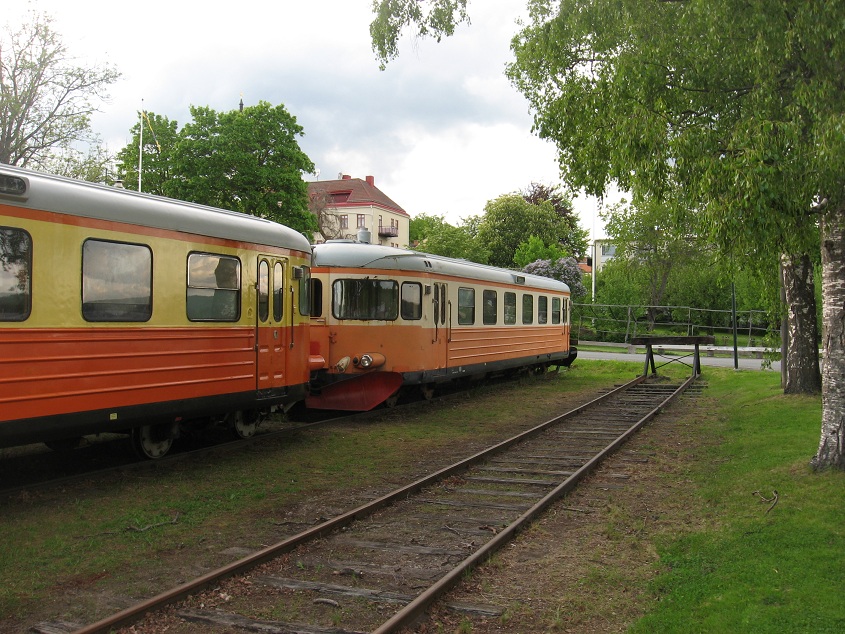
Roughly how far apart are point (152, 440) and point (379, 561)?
4.55 metres

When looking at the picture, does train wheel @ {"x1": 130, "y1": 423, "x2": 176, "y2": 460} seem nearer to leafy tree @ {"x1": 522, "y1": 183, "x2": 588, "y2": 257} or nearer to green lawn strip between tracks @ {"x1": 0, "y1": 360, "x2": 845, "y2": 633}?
green lawn strip between tracks @ {"x1": 0, "y1": 360, "x2": 845, "y2": 633}

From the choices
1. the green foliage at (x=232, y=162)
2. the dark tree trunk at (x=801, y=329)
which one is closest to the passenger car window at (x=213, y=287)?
the dark tree trunk at (x=801, y=329)

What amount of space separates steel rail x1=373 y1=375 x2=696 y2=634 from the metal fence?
1196 inches

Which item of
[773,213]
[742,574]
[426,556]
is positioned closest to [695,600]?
[742,574]

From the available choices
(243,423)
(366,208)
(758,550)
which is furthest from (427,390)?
(366,208)

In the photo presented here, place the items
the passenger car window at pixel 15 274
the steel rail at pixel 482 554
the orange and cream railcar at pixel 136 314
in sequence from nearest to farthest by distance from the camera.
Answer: the steel rail at pixel 482 554 → the passenger car window at pixel 15 274 → the orange and cream railcar at pixel 136 314

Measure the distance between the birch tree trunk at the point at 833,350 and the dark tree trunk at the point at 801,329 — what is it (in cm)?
666

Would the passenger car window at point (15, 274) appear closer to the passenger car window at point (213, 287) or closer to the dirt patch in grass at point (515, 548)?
the dirt patch in grass at point (515, 548)

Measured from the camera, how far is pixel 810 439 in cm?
1048

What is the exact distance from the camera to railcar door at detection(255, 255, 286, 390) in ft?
33.9

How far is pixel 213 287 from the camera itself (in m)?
9.48

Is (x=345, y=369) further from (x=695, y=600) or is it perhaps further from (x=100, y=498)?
(x=695, y=600)

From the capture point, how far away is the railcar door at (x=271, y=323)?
10.3 m

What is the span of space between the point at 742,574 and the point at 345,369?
9185 millimetres
